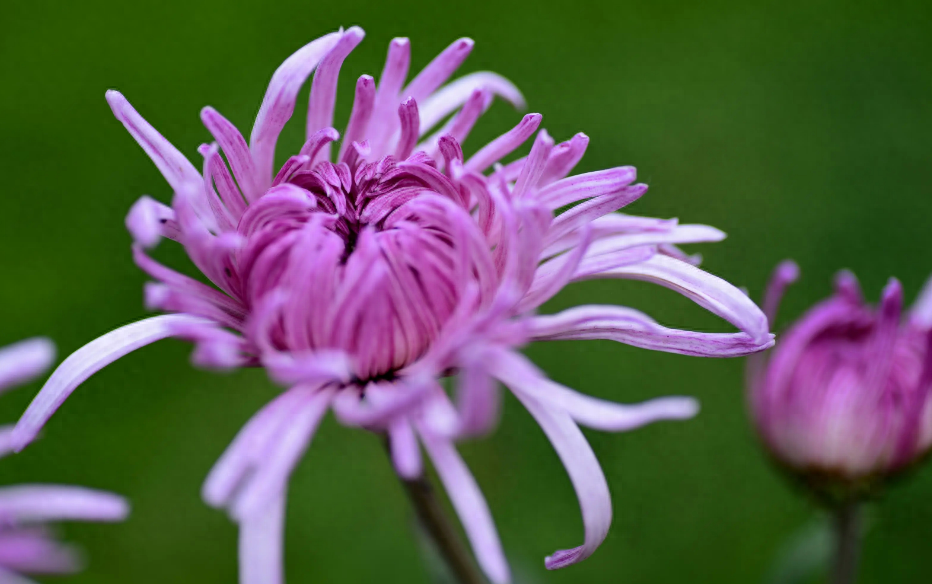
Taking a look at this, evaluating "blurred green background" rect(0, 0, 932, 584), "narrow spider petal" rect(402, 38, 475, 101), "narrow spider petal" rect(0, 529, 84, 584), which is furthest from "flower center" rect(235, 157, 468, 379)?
"blurred green background" rect(0, 0, 932, 584)

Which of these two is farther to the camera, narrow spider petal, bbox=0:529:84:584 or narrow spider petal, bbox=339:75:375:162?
narrow spider petal, bbox=339:75:375:162

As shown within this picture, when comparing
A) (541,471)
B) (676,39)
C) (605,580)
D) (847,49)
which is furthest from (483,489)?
(847,49)

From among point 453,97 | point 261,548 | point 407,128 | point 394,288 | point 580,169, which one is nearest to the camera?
point 261,548

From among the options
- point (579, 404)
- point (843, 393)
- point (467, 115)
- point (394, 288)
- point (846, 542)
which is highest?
point (467, 115)

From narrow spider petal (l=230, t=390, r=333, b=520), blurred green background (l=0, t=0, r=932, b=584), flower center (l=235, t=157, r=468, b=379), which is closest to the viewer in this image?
narrow spider petal (l=230, t=390, r=333, b=520)

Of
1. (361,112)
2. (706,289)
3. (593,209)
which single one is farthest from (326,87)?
(706,289)

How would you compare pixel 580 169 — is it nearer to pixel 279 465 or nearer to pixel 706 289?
pixel 706 289

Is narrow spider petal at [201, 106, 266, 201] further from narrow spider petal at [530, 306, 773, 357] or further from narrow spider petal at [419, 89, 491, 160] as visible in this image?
narrow spider petal at [530, 306, 773, 357]

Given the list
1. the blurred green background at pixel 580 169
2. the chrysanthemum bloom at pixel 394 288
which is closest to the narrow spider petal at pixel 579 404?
the chrysanthemum bloom at pixel 394 288
